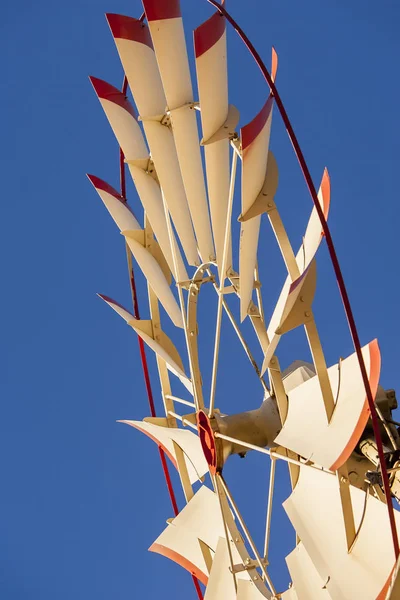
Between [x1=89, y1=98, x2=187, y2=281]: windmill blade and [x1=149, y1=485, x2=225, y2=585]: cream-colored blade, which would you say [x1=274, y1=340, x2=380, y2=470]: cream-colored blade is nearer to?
[x1=149, y1=485, x2=225, y2=585]: cream-colored blade

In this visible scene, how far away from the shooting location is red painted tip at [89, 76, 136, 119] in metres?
7.93

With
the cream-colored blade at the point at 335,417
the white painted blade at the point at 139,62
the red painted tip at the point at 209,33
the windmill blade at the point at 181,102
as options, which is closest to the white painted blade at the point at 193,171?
the windmill blade at the point at 181,102

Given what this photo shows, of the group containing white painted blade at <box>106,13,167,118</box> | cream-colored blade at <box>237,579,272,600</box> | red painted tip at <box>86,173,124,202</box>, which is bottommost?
cream-colored blade at <box>237,579,272,600</box>

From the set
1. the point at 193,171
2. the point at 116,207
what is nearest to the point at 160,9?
the point at 193,171

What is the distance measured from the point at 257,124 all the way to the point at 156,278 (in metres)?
2.72

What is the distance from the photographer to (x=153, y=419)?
8.84 meters

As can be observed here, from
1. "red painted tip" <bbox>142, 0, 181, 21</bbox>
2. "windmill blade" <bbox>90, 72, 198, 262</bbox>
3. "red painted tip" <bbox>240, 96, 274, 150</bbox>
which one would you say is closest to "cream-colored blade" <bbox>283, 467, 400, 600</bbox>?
"windmill blade" <bbox>90, 72, 198, 262</bbox>

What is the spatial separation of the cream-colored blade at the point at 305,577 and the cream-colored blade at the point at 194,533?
143 centimetres

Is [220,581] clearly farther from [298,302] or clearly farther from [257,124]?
[257,124]

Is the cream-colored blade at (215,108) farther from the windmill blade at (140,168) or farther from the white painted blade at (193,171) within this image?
the windmill blade at (140,168)

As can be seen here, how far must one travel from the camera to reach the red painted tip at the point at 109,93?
7930mm

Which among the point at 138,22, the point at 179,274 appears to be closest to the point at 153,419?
the point at 179,274

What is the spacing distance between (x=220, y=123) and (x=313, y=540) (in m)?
3.14

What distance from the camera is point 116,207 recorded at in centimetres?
850
